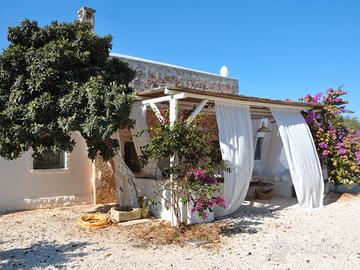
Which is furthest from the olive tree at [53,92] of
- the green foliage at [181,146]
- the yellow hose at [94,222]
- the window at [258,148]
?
the window at [258,148]

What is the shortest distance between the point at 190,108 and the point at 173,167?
2.52 metres

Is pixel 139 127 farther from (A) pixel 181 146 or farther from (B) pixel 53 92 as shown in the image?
(B) pixel 53 92


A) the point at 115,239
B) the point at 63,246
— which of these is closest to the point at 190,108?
the point at 115,239

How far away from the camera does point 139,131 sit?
8.57 meters

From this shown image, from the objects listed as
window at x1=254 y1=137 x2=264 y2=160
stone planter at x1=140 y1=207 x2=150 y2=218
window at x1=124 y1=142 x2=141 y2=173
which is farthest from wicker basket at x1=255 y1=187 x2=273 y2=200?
stone planter at x1=140 y1=207 x2=150 y2=218

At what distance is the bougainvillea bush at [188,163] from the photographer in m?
6.73

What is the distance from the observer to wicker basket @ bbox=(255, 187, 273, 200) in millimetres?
11008

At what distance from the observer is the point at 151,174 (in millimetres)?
8742

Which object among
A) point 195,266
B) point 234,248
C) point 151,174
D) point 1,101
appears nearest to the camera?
point 195,266

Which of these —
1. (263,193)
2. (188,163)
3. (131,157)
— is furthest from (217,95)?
(263,193)

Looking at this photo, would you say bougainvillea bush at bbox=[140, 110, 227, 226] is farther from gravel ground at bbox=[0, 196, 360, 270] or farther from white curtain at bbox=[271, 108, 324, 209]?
white curtain at bbox=[271, 108, 324, 209]

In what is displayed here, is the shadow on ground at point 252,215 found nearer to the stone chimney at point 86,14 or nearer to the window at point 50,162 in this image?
the window at point 50,162

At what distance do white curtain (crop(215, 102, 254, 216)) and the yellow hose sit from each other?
2.64 metres

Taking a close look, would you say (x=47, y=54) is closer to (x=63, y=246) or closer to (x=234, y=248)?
(x=63, y=246)
